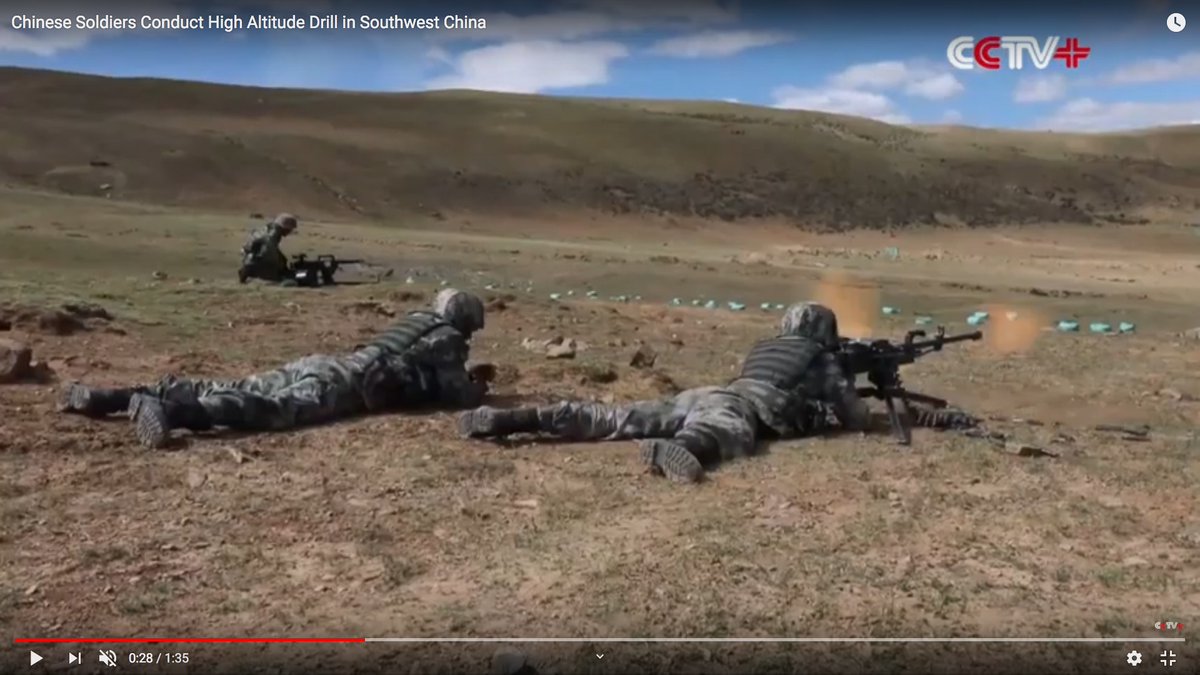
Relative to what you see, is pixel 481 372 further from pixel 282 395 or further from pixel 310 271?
pixel 310 271

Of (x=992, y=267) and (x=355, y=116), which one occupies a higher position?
(x=355, y=116)

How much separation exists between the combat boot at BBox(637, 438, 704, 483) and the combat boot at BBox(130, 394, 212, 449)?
2.83 meters

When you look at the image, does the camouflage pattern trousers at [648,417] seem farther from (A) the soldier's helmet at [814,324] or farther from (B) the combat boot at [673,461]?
(A) the soldier's helmet at [814,324]

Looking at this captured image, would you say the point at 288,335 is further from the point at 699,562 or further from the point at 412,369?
the point at 699,562

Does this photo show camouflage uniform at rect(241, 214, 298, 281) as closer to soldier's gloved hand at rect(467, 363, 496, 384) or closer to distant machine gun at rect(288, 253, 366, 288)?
distant machine gun at rect(288, 253, 366, 288)

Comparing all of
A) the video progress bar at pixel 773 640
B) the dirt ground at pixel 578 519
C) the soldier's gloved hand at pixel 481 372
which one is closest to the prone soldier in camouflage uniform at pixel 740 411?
the dirt ground at pixel 578 519

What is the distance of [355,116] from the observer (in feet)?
188

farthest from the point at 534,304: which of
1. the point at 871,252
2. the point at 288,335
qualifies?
the point at 871,252

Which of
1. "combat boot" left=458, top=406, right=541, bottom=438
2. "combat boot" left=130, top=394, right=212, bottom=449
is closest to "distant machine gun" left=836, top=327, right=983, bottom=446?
"combat boot" left=458, top=406, right=541, bottom=438

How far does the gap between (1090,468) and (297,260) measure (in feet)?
41.9

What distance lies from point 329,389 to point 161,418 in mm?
1223

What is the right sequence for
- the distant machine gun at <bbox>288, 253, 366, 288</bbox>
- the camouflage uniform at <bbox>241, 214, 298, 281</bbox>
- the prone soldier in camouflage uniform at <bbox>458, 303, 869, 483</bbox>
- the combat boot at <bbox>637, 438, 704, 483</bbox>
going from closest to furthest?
the combat boot at <bbox>637, 438, 704, 483</bbox>
the prone soldier in camouflage uniform at <bbox>458, 303, 869, 483</bbox>
the camouflage uniform at <bbox>241, 214, 298, 281</bbox>
the distant machine gun at <bbox>288, 253, 366, 288</bbox>

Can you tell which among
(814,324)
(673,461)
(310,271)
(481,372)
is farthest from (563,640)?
(310,271)

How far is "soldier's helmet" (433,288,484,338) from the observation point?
28.5ft
